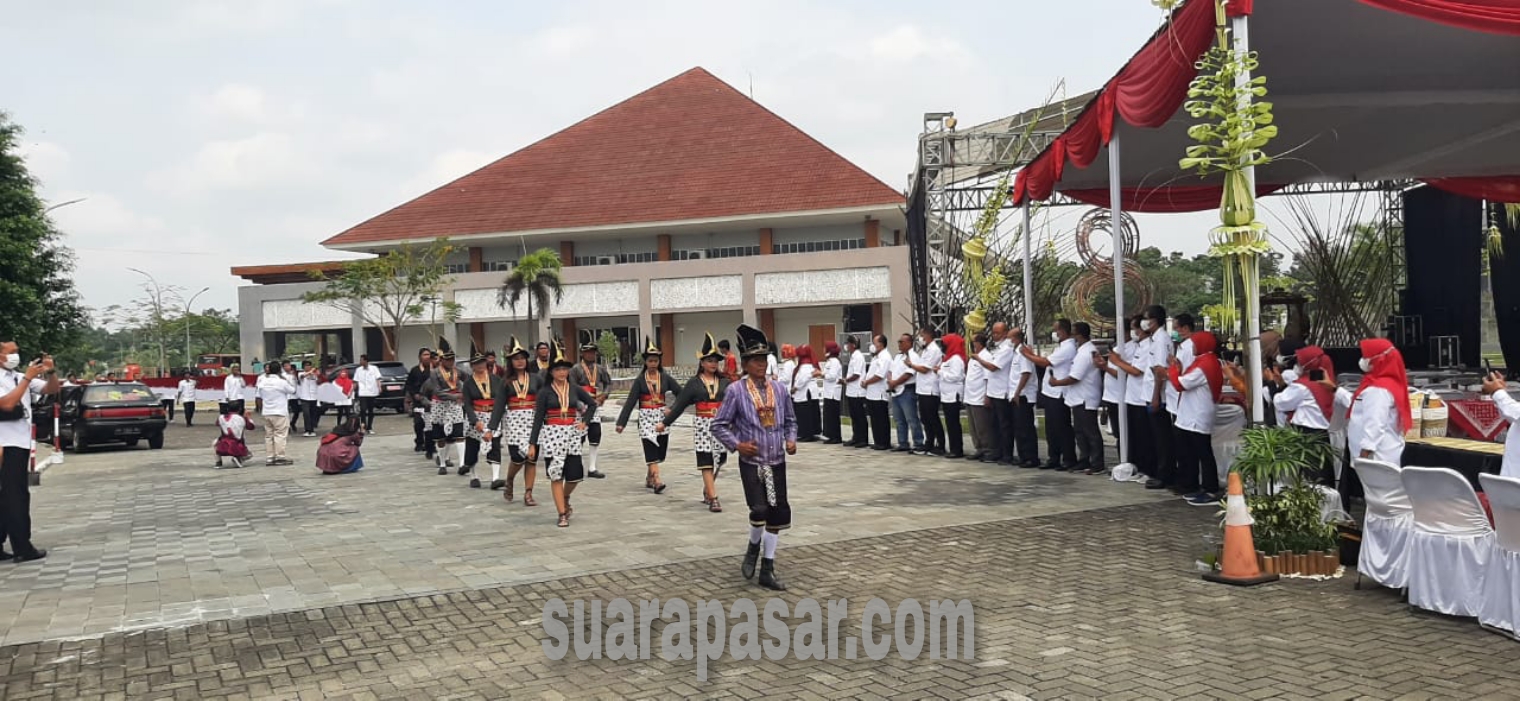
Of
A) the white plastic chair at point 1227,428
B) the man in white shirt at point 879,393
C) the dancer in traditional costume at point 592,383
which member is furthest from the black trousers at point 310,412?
the white plastic chair at point 1227,428

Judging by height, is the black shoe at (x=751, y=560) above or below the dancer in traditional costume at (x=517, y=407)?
below

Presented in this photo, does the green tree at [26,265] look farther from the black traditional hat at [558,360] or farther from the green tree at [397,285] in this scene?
the black traditional hat at [558,360]

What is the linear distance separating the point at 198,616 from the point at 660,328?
36550 mm

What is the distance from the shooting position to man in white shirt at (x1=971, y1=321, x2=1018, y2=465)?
12.9m

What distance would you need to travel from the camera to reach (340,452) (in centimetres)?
1453

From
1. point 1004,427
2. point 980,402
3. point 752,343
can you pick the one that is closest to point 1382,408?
point 752,343

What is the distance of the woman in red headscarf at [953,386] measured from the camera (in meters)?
13.8

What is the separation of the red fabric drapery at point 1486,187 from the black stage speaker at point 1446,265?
73.4 inches

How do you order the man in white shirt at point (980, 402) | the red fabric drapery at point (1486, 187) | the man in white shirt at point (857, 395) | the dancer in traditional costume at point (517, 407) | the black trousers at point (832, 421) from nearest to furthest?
the dancer in traditional costume at point (517, 407)
the man in white shirt at point (980, 402)
the red fabric drapery at point (1486, 187)
the man in white shirt at point (857, 395)
the black trousers at point (832, 421)

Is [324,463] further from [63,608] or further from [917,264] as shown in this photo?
[917,264]

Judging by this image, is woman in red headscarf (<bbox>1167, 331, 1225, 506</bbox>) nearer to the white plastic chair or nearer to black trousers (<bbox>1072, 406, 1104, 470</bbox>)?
the white plastic chair

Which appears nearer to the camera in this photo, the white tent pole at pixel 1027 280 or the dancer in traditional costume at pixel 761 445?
the dancer in traditional costume at pixel 761 445

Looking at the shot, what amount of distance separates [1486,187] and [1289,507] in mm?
11567

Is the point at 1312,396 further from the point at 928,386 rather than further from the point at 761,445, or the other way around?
the point at 928,386
